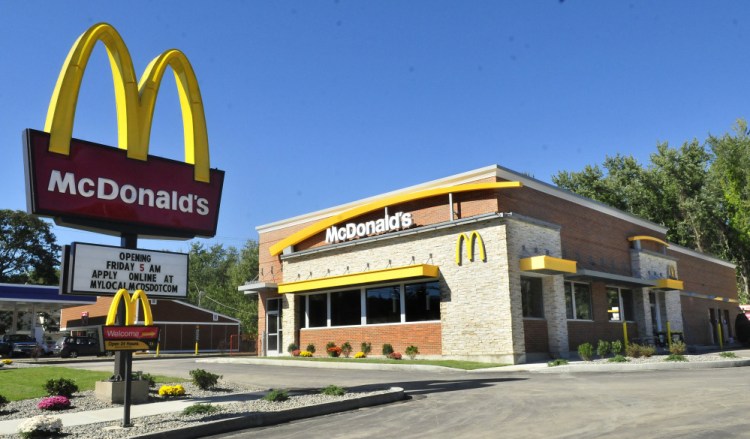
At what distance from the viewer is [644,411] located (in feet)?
33.3

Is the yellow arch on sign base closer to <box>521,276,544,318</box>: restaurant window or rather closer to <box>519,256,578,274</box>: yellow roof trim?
<box>519,256,578,274</box>: yellow roof trim

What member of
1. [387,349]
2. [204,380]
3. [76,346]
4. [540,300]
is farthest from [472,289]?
[76,346]

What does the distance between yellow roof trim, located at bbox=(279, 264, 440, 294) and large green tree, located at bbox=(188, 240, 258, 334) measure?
128ft

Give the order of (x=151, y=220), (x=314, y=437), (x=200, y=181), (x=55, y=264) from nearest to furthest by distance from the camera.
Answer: (x=314, y=437) → (x=151, y=220) → (x=200, y=181) → (x=55, y=264)

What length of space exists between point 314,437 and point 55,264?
3123 inches

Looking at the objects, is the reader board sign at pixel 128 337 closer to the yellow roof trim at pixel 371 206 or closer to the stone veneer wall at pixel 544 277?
the stone veneer wall at pixel 544 277

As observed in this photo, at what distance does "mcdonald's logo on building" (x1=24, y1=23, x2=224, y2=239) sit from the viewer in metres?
12.7

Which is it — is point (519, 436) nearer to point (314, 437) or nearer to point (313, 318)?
point (314, 437)

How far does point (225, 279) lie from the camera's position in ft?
333

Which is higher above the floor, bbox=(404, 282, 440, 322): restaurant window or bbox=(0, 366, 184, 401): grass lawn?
bbox=(404, 282, 440, 322): restaurant window

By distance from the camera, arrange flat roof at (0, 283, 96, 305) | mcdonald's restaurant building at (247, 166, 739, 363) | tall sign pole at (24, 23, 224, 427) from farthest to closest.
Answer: flat roof at (0, 283, 96, 305)
mcdonald's restaurant building at (247, 166, 739, 363)
tall sign pole at (24, 23, 224, 427)

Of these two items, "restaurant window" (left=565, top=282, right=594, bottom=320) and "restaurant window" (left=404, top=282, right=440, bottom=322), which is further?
"restaurant window" (left=565, top=282, right=594, bottom=320)

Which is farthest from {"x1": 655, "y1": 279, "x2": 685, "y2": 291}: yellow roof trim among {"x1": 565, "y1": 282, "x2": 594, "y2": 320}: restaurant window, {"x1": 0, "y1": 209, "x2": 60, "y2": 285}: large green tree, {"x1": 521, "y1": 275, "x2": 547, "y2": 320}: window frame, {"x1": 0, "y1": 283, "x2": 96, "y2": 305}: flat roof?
{"x1": 0, "y1": 209, "x2": 60, "y2": 285}: large green tree

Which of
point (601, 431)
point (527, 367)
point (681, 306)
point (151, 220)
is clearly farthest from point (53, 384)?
point (681, 306)
